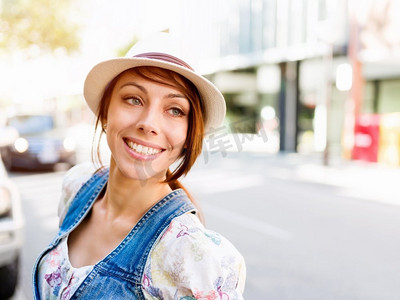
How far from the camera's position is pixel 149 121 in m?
1.21

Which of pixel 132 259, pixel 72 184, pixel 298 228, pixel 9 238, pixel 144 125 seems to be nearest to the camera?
pixel 132 259

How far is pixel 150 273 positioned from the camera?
1064mm

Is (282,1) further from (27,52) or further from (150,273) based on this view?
(150,273)

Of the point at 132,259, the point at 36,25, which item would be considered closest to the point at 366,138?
the point at 36,25

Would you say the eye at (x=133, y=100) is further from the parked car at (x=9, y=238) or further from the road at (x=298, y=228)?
the parked car at (x=9, y=238)

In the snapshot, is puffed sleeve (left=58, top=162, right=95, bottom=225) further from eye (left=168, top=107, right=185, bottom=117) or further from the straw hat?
eye (left=168, top=107, right=185, bottom=117)

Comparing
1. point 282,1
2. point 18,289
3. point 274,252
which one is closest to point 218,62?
point 282,1

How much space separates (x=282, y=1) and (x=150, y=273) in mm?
17161

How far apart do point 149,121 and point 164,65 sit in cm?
17

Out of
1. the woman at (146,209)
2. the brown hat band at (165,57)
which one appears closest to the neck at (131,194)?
the woman at (146,209)

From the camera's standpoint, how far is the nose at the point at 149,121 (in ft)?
3.96

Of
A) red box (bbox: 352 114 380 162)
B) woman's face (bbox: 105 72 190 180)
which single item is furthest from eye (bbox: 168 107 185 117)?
red box (bbox: 352 114 380 162)

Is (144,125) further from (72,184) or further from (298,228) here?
(298,228)

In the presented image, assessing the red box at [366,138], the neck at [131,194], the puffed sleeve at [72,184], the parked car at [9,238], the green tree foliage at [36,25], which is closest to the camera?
the neck at [131,194]
